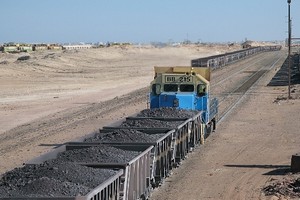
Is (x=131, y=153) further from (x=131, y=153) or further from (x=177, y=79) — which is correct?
(x=177, y=79)

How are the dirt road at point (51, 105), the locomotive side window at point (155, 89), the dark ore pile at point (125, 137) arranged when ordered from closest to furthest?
the dark ore pile at point (125, 137) < the locomotive side window at point (155, 89) < the dirt road at point (51, 105)

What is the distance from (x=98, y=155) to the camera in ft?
43.5

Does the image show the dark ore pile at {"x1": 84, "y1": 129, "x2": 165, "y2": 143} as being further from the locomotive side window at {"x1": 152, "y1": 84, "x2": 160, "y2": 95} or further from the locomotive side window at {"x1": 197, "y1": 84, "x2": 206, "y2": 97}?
the locomotive side window at {"x1": 197, "y1": 84, "x2": 206, "y2": 97}

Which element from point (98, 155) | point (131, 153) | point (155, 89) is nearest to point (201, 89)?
point (155, 89)

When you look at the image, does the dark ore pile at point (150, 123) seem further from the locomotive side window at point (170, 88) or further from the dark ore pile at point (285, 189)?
the locomotive side window at point (170, 88)

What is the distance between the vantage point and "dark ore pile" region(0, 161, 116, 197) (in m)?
10.1

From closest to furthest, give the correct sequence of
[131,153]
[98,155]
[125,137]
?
1. [98,155]
2. [131,153]
3. [125,137]

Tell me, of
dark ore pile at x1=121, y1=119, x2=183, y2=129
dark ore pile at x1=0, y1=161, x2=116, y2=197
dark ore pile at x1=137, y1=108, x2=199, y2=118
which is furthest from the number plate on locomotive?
dark ore pile at x1=0, y1=161, x2=116, y2=197

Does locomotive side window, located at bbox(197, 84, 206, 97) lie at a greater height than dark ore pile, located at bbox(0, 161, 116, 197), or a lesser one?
greater

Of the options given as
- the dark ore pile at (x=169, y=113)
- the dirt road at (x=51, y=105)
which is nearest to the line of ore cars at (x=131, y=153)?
the dark ore pile at (x=169, y=113)

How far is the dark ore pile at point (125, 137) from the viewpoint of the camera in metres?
15.9

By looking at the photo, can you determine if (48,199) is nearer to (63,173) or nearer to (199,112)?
(63,173)

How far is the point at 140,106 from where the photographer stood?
42062mm

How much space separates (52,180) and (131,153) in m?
3.84
